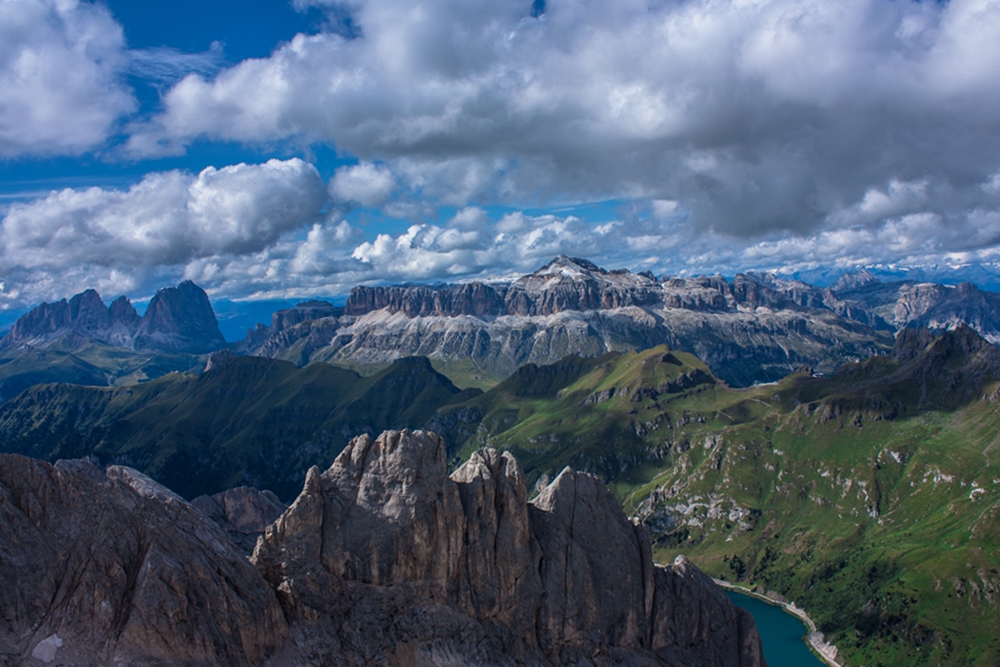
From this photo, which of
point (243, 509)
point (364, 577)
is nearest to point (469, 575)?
point (364, 577)

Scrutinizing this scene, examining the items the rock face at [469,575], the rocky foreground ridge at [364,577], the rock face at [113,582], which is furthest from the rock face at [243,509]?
the rock face at [113,582]

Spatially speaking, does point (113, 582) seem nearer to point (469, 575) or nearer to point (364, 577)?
point (364, 577)

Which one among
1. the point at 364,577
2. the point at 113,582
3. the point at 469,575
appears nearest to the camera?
the point at 113,582

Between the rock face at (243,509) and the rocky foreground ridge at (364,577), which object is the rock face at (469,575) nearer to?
the rocky foreground ridge at (364,577)

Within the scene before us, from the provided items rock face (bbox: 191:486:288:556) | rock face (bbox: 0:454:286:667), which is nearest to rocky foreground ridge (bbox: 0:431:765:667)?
rock face (bbox: 0:454:286:667)

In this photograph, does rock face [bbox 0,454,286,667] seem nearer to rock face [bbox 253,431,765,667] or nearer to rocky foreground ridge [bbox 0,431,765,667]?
rocky foreground ridge [bbox 0,431,765,667]

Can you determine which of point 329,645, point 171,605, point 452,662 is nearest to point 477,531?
point 452,662

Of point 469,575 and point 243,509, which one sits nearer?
point 469,575

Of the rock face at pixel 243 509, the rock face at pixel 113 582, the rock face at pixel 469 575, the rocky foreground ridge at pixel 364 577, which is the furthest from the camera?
the rock face at pixel 243 509
